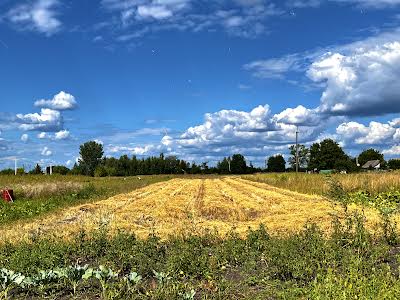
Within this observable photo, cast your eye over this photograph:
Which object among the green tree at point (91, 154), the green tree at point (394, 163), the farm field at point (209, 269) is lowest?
the farm field at point (209, 269)

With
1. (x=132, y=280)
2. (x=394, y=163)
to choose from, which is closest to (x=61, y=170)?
(x=394, y=163)

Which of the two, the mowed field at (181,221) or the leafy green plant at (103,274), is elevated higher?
the leafy green plant at (103,274)

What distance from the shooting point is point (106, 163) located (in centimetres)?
12812

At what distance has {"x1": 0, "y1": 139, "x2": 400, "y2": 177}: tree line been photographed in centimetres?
11181

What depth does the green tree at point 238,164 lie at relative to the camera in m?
117

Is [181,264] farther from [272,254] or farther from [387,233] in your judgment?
[387,233]

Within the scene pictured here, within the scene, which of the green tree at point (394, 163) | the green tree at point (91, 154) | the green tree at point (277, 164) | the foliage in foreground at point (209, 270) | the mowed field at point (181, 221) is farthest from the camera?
the green tree at point (91, 154)

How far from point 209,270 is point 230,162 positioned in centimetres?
11512

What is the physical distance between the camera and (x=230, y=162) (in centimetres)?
12175

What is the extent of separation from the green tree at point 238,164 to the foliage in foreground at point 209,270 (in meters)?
108

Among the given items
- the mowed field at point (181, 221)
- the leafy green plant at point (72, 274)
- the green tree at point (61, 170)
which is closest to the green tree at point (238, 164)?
the green tree at point (61, 170)

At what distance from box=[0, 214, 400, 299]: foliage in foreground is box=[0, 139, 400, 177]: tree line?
96.9m

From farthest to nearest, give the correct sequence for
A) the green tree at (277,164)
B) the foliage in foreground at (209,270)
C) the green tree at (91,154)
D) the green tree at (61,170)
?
the green tree at (91,154), the green tree at (277,164), the green tree at (61,170), the foliage in foreground at (209,270)

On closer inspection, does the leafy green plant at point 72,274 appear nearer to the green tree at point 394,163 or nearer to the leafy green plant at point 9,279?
the leafy green plant at point 9,279
